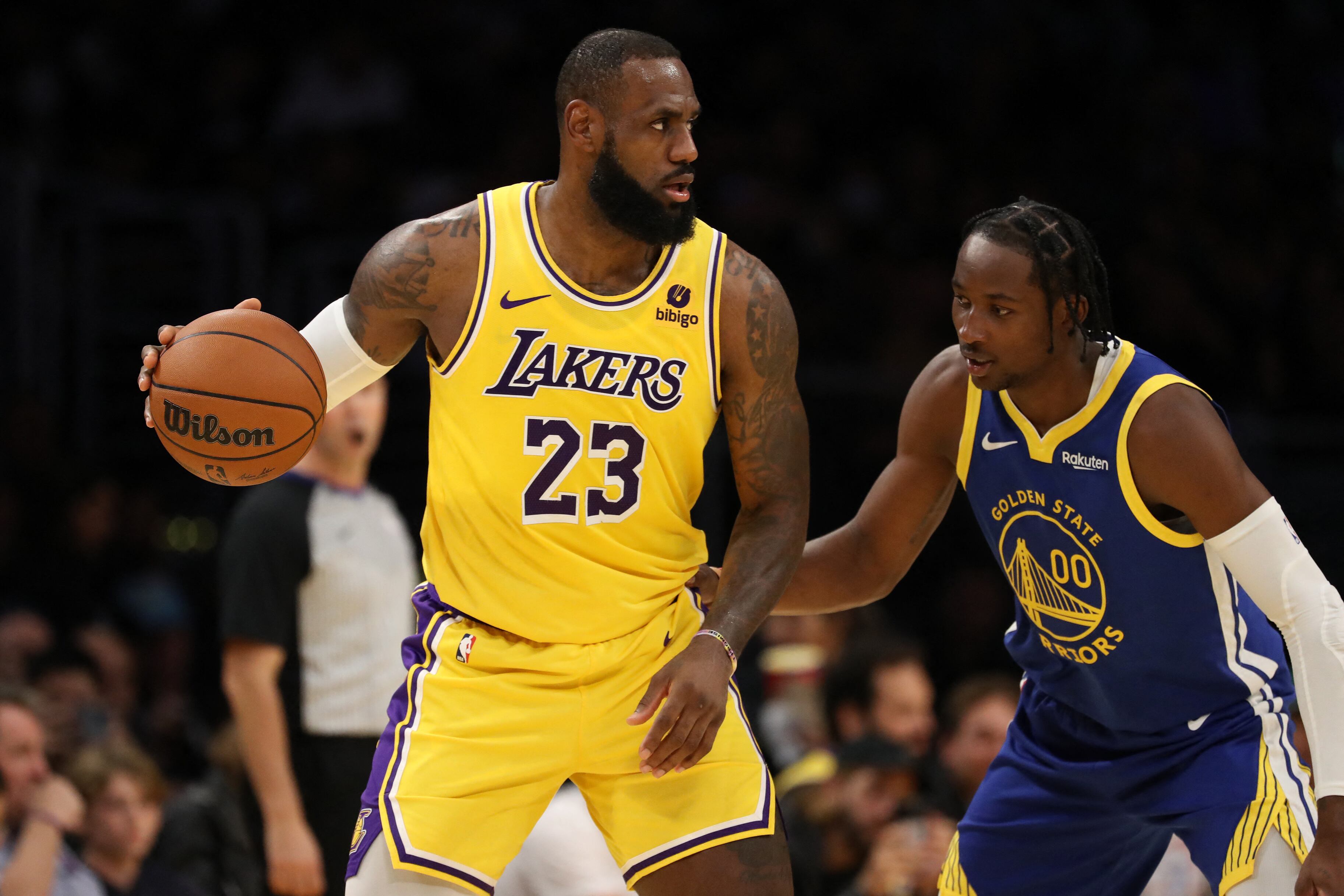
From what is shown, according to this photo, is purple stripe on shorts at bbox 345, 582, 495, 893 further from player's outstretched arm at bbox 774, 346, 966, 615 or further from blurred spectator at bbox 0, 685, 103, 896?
blurred spectator at bbox 0, 685, 103, 896

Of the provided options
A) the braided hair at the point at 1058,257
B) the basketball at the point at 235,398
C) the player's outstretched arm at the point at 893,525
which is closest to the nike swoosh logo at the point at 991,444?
the player's outstretched arm at the point at 893,525

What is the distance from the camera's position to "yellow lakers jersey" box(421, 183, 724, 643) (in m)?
3.38

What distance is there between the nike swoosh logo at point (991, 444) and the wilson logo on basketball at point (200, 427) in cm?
156

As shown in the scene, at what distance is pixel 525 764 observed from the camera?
10.9 ft

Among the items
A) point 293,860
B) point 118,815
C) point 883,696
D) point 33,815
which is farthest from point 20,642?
point 883,696

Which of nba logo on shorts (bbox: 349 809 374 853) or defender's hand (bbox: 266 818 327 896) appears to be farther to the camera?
defender's hand (bbox: 266 818 327 896)

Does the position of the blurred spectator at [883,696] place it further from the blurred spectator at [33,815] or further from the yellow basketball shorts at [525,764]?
the blurred spectator at [33,815]

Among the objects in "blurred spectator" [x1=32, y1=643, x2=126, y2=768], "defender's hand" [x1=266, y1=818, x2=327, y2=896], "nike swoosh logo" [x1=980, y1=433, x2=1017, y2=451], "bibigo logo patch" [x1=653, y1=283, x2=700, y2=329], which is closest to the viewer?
"bibigo logo patch" [x1=653, y1=283, x2=700, y2=329]

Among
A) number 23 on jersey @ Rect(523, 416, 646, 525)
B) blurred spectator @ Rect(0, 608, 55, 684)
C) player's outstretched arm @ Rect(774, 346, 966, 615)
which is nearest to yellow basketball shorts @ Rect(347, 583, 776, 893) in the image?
number 23 on jersey @ Rect(523, 416, 646, 525)

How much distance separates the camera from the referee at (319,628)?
15.8 feet

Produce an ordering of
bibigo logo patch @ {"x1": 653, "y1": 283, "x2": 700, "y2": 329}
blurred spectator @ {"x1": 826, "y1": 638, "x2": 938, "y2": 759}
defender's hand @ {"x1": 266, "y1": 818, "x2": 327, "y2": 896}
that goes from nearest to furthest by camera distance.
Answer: bibigo logo patch @ {"x1": 653, "y1": 283, "x2": 700, "y2": 329}, defender's hand @ {"x1": 266, "y1": 818, "x2": 327, "y2": 896}, blurred spectator @ {"x1": 826, "y1": 638, "x2": 938, "y2": 759}

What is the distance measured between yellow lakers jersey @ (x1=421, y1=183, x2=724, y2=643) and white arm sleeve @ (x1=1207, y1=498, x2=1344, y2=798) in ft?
3.69

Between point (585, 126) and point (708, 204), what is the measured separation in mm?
5985

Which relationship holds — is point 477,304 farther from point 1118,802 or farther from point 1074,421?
point 1118,802
